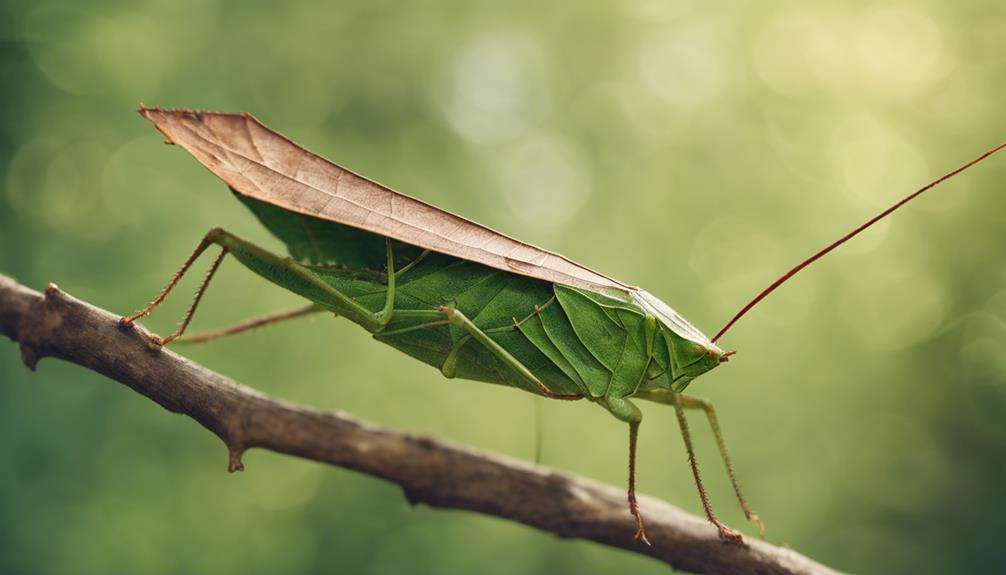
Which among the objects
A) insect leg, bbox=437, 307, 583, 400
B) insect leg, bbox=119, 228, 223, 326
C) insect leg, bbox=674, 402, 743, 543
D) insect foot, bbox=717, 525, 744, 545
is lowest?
insect foot, bbox=717, 525, 744, 545

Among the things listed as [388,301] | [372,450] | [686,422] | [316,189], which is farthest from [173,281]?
[686,422]

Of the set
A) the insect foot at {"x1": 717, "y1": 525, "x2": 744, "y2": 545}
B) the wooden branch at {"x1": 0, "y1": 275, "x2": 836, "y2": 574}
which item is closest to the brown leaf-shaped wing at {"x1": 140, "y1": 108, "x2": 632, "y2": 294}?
the wooden branch at {"x1": 0, "y1": 275, "x2": 836, "y2": 574}

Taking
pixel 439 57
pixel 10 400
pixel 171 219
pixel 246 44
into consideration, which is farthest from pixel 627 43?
pixel 10 400

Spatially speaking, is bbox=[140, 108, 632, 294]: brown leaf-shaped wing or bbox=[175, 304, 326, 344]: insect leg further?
bbox=[175, 304, 326, 344]: insect leg

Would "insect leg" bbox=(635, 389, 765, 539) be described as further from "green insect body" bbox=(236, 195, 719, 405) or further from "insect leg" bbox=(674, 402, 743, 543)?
"green insect body" bbox=(236, 195, 719, 405)

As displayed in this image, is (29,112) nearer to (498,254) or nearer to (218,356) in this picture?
(218,356)

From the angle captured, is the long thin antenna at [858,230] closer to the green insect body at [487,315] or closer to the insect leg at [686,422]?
the green insect body at [487,315]
